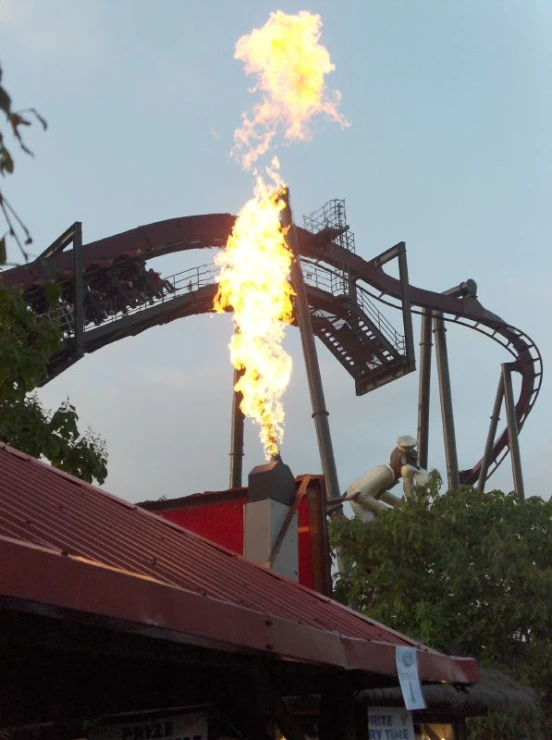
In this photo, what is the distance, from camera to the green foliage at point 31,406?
11875mm

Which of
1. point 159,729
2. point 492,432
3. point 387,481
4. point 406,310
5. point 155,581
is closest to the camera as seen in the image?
point 155,581

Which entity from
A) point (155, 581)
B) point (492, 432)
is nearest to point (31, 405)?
point (155, 581)

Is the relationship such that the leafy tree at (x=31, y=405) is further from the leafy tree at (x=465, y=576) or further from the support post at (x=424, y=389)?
the support post at (x=424, y=389)

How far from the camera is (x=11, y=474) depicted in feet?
19.5

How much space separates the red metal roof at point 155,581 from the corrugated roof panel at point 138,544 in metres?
0.01

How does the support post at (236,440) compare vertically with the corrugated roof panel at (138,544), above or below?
above

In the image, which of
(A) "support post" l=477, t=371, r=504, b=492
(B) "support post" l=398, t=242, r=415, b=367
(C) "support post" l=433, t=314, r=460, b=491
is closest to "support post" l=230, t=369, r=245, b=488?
(B) "support post" l=398, t=242, r=415, b=367

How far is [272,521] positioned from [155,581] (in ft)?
21.7

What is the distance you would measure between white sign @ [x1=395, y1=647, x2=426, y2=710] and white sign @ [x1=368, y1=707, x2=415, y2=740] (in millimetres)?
1157

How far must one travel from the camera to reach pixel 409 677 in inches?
236

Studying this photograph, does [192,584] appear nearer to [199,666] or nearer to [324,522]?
[199,666]

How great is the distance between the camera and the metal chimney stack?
35.1 feet

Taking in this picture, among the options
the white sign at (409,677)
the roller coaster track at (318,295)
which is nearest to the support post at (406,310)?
the roller coaster track at (318,295)

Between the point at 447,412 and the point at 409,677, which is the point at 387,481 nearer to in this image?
the point at 447,412
